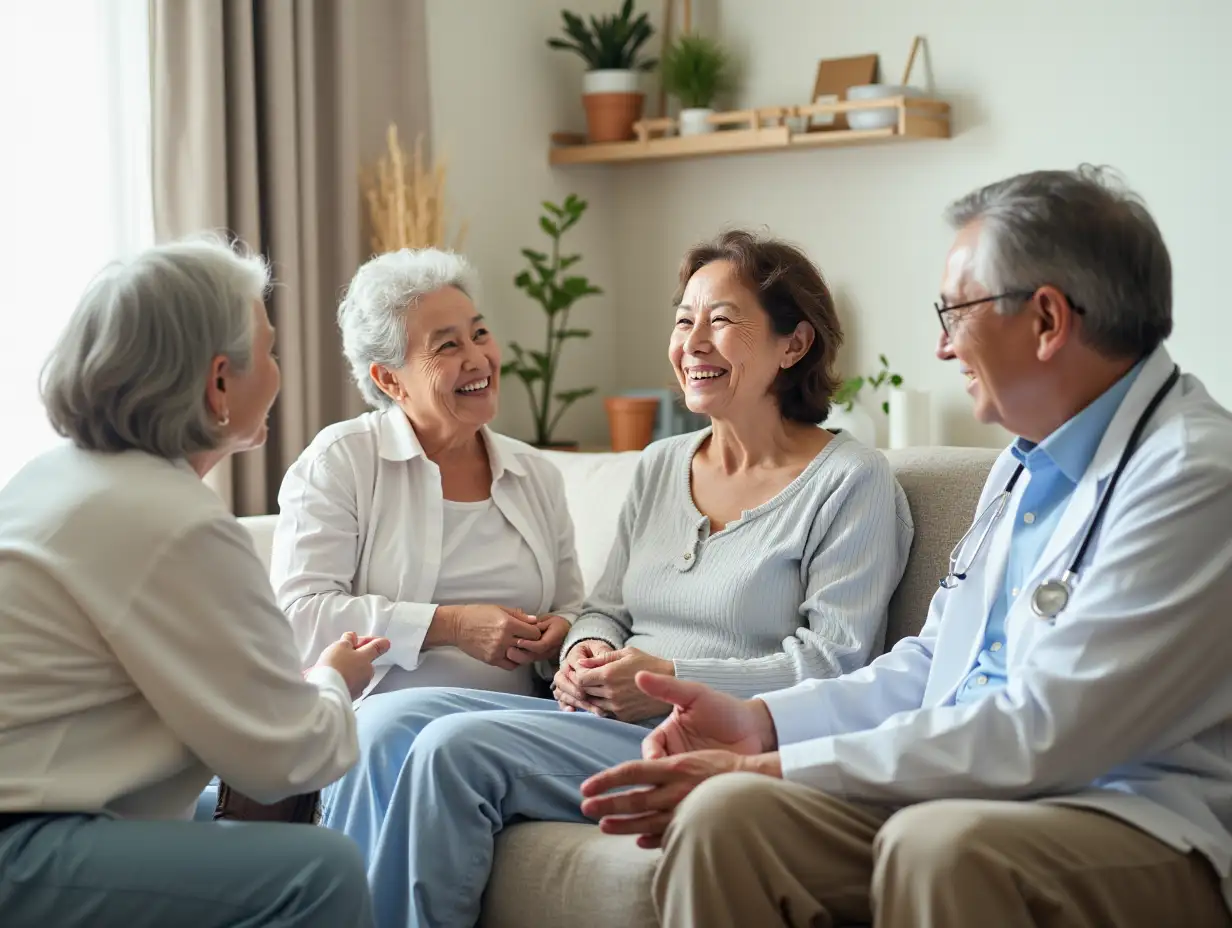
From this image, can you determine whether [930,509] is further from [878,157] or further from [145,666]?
[878,157]

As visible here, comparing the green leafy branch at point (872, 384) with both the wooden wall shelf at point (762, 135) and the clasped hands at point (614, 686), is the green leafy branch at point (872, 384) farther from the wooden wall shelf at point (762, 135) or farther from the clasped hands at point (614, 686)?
the clasped hands at point (614, 686)

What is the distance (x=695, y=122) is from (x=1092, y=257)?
274cm

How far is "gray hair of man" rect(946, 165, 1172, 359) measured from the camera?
172 centimetres

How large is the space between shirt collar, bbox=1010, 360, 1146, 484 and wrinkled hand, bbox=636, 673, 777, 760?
52cm

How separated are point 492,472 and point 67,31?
162cm

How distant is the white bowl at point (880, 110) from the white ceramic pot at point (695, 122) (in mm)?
492

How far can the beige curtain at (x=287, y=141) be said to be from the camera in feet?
11.6

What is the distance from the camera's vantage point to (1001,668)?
1.87 metres

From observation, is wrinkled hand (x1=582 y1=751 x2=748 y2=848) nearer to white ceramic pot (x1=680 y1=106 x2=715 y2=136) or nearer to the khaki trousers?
the khaki trousers

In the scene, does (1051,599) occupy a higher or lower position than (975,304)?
lower

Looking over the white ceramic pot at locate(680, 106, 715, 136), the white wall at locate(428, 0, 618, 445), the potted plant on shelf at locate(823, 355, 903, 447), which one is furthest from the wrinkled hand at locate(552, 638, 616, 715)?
the white ceramic pot at locate(680, 106, 715, 136)

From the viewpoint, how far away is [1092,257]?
5.66 feet

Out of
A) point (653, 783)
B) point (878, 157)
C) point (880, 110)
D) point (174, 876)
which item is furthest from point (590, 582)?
point (878, 157)

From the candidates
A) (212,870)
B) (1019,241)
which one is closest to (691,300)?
(1019,241)
